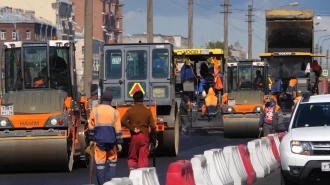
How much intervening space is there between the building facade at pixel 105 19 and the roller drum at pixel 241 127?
110361 millimetres

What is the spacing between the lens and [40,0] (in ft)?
409

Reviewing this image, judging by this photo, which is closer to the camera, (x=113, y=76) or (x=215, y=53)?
(x=113, y=76)

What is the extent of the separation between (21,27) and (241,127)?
79.3m

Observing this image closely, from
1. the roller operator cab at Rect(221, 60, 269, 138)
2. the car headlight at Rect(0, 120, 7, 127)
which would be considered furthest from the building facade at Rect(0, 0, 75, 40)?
the car headlight at Rect(0, 120, 7, 127)

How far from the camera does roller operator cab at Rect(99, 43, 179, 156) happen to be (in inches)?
877

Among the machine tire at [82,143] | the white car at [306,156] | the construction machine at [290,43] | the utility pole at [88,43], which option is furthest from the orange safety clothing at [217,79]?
the white car at [306,156]

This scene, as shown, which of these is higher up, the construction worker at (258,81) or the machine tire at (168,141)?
the construction worker at (258,81)

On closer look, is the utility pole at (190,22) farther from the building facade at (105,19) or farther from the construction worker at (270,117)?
the building facade at (105,19)

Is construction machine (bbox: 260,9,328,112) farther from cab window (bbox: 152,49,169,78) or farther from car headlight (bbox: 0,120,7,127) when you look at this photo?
car headlight (bbox: 0,120,7,127)

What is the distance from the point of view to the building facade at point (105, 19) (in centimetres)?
14538

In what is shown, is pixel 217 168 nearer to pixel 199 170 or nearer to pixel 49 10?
pixel 199 170

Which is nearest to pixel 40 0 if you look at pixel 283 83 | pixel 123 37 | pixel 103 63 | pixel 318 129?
pixel 123 37

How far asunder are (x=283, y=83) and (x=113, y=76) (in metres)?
21.0

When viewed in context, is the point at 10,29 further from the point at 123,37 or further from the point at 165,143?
the point at 165,143
